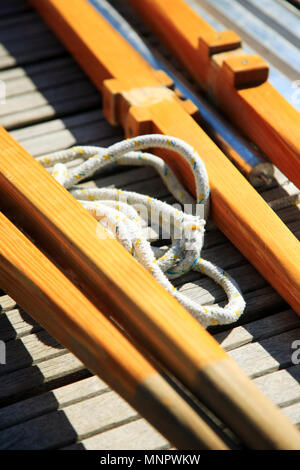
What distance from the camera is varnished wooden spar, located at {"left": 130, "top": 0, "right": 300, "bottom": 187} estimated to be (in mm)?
1933

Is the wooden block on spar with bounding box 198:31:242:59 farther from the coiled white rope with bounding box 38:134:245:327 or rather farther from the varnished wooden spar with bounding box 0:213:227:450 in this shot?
the varnished wooden spar with bounding box 0:213:227:450

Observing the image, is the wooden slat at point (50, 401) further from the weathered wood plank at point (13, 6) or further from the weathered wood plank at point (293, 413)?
the weathered wood plank at point (13, 6)

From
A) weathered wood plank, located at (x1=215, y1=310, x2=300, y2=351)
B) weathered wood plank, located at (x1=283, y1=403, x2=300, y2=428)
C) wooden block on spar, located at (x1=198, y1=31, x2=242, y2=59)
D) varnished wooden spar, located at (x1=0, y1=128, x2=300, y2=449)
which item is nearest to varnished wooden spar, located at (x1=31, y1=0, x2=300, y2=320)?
weathered wood plank, located at (x1=215, y1=310, x2=300, y2=351)

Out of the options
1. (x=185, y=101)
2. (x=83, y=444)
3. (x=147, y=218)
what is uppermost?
(x=185, y=101)

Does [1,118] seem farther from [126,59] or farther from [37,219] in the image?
[37,219]

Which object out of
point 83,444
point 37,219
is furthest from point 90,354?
point 37,219

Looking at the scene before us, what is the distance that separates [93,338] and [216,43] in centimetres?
120

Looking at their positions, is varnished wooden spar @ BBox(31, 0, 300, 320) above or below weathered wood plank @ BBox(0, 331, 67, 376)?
above

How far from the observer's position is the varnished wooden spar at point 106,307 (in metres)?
1.23

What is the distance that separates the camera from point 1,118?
7.59 feet

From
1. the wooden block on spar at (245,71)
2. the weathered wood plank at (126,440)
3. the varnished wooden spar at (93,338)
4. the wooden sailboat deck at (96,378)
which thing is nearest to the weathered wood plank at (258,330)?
the wooden sailboat deck at (96,378)

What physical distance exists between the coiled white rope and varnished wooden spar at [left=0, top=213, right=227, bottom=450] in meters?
0.29

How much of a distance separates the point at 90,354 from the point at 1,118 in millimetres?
1196

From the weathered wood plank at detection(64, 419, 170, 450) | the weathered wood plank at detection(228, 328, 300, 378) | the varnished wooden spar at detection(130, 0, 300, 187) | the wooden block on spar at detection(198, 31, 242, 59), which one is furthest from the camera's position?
the wooden block on spar at detection(198, 31, 242, 59)
